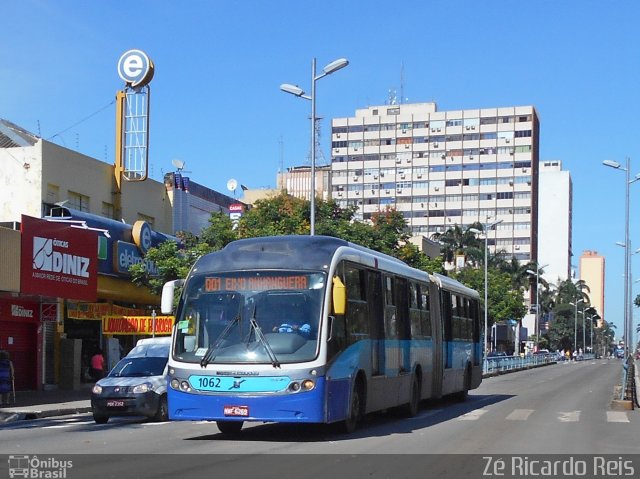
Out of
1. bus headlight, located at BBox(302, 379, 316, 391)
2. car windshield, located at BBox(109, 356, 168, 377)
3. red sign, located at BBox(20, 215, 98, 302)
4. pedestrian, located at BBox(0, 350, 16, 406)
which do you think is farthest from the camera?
red sign, located at BBox(20, 215, 98, 302)

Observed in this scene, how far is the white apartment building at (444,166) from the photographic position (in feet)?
445

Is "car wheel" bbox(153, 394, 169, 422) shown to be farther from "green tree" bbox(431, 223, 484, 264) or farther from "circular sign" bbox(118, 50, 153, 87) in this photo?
"green tree" bbox(431, 223, 484, 264)

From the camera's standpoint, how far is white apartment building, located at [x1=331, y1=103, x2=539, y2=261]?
445 ft

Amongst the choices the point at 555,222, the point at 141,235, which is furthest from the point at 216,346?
the point at 555,222

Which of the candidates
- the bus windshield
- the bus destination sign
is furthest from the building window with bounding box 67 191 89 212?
the bus destination sign

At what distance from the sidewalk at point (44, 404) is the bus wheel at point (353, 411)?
9199 millimetres

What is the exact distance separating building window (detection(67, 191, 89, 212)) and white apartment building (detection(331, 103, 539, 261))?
99619mm

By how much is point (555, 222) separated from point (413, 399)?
159091 mm

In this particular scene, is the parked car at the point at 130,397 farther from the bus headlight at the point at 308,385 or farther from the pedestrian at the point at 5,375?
the bus headlight at the point at 308,385

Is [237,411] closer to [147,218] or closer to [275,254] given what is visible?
[275,254]

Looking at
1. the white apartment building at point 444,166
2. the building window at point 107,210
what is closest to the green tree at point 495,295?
the building window at point 107,210

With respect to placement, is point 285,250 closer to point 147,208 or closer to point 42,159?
point 42,159

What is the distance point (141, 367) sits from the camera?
2223cm
